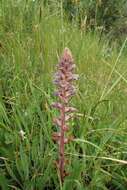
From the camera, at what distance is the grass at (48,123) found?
200 centimetres

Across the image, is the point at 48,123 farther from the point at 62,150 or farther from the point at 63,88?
the point at 63,88

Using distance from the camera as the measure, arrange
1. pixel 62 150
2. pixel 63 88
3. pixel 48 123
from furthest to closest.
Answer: pixel 48 123 → pixel 62 150 → pixel 63 88

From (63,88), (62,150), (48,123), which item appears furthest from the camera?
(48,123)

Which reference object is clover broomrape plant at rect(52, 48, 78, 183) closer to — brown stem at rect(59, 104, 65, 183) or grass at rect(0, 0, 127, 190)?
brown stem at rect(59, 104, 65, 183)

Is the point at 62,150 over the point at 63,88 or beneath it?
beneath

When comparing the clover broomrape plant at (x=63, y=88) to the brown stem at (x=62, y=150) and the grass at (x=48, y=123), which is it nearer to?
the brown stem at (x=62, y=150)

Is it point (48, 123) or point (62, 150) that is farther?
point (48, 123)

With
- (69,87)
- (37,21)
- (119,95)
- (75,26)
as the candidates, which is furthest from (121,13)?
(69,87)

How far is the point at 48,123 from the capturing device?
2227 millimetres

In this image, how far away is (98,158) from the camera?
Answer: 2098mm

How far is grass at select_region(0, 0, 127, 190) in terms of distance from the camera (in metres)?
2.00

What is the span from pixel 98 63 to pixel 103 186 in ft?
5.24

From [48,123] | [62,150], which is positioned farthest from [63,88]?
[48,123]

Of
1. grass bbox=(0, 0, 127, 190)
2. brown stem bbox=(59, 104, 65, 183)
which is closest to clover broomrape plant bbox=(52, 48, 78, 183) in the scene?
brown stem bbox=(59, 104, 65, 183)
